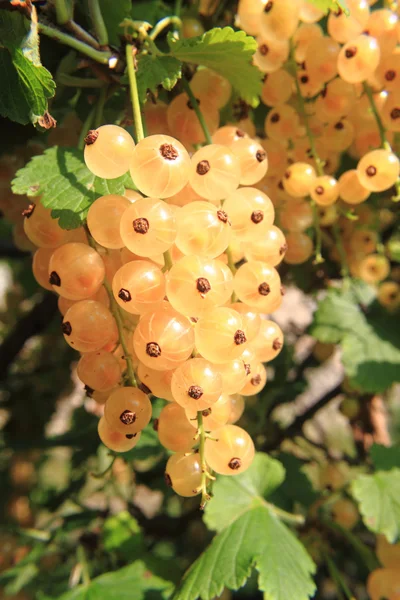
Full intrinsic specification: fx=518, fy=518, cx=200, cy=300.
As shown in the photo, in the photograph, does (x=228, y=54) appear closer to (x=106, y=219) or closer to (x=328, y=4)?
(x=328, y=4)

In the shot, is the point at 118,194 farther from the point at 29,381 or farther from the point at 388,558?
the point at 29,381

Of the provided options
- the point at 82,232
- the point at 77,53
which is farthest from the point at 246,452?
the point at 77,53

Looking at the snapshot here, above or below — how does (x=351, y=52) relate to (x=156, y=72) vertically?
above

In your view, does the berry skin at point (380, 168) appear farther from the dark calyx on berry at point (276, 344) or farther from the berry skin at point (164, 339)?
the berry skin at point (164, 339)

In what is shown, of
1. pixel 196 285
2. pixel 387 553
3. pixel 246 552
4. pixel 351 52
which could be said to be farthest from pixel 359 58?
pixel 387 553

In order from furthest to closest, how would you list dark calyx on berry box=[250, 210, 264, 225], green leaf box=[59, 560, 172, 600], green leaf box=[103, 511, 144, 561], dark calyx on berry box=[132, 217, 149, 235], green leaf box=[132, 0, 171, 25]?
green leaf box=[103, 511, 144, 561], green leaf box=[59, 560, 172, 600], green leaf box=[132, 0, 171, 25], dark calyx on berry box=[250, 210, 264, 225], dark calyx on berry box=[132, 217, 149, 235]

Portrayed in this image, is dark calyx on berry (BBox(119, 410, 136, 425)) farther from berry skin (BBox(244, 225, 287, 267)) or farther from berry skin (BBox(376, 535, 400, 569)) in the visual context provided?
berry skin (BBox(376, 535, 400, 569))

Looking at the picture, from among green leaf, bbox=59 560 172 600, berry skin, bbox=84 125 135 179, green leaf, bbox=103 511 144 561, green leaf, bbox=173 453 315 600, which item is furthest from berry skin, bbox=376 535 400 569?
berry skin, bbox=84 125 135 179
